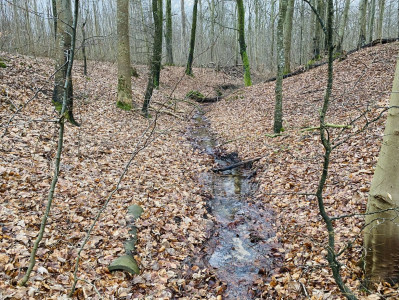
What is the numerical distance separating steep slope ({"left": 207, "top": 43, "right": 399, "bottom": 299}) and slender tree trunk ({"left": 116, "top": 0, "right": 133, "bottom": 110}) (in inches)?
170

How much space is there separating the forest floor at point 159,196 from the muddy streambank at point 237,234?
16cm

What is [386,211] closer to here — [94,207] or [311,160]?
[311,160]

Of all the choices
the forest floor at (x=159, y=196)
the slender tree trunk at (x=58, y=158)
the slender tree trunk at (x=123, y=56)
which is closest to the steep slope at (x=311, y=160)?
the forest floor at (x=159, y=196)

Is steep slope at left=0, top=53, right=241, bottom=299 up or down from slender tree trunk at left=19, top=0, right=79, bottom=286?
down

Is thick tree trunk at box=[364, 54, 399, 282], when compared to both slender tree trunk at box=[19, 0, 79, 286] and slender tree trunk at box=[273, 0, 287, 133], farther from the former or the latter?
slender tree trunk at box=[273, 0, 287, 133]

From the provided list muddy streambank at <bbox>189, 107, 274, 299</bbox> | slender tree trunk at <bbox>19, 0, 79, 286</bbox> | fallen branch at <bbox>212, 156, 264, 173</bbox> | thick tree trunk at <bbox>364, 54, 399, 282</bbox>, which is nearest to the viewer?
slender tree trunk at <bbox>19, 0, 79, 286</bbox>

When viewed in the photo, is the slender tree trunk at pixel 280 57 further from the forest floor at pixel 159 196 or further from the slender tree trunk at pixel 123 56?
the slender tree trunk at pixel 123 56

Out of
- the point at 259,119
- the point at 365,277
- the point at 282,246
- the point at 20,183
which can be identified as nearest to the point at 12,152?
the point at 20,183

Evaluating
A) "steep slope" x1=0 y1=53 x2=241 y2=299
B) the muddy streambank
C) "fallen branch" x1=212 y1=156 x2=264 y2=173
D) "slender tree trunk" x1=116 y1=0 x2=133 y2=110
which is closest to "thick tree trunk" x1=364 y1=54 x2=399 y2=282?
the muddy streambank

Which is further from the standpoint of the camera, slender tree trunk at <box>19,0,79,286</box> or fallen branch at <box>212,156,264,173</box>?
fallen branch at <box>212,156,264,173</box>

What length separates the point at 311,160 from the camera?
22.5ft

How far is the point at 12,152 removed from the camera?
6051mm

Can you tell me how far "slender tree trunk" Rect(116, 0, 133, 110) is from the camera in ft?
37.4

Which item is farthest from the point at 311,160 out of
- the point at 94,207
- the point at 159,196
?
the point at 94,207
